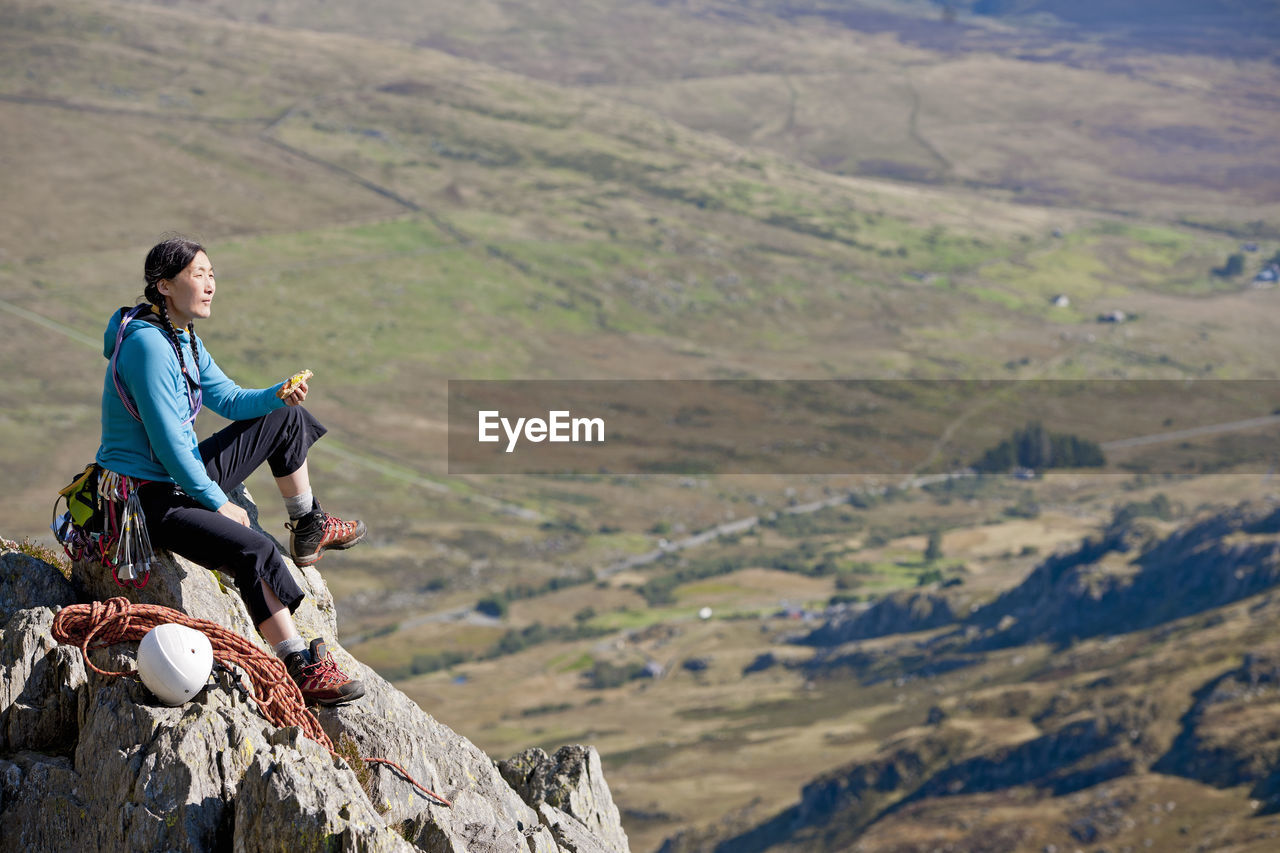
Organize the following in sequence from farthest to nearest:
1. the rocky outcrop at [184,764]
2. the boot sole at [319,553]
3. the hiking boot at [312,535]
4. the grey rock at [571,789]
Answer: the grey rock at [571,789]
the boot sole at [319,553]
the hiking boot at [312,535]
the rocky outcrop at [184,764]

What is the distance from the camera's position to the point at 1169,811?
130m

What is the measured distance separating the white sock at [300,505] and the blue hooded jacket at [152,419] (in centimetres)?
177

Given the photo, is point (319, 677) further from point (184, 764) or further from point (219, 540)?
point (184, 764)

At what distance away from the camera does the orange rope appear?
14.9m

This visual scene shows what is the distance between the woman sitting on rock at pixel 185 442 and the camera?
15.3 meters

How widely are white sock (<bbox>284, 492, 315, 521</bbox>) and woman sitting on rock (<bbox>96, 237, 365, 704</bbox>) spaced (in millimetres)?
1311

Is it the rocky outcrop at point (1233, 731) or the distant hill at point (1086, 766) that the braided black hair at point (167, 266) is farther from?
the rocky outcrop at point (1233, 731)

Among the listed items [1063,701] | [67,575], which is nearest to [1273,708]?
[1063,701]

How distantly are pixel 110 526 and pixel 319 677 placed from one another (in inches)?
113

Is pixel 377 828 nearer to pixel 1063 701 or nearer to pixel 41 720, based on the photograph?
pixel 41 720

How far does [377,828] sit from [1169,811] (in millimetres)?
131376

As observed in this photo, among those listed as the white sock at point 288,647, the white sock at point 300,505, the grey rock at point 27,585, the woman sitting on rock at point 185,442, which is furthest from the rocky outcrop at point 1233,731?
the grey rock at point 27,585

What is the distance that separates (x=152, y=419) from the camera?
49.9 ft

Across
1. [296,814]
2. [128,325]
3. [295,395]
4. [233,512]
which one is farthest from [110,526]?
[296,814]
